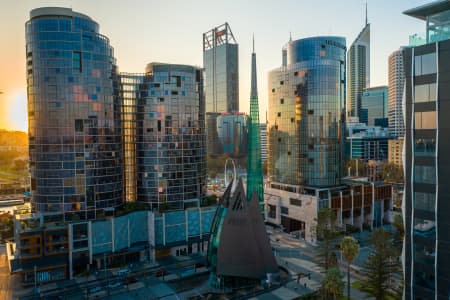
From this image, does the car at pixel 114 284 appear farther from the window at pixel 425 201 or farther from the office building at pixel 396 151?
the office building at pixel 396 151

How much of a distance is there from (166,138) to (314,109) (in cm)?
4068

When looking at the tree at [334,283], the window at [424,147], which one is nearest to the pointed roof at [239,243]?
the tree at [334,283]

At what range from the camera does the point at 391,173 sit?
146m

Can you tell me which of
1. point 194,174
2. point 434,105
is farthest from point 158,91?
point 434,105

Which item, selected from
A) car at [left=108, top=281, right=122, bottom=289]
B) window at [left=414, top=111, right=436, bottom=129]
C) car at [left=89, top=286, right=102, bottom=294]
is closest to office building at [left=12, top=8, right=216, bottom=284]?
car at [left=108, top=281, right=122, bottom=289]

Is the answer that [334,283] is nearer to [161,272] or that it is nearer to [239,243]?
[239,243]

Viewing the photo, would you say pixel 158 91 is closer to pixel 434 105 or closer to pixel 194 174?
pixel 194 174

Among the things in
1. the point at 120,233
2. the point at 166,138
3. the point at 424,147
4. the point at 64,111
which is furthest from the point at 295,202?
the point at 424,147

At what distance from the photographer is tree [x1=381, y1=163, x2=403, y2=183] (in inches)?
5600

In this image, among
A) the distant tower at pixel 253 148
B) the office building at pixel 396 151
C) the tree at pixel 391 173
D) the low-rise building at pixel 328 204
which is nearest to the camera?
the distant tower at pixel 253 148

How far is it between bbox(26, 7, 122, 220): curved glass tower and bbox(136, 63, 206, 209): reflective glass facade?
37.6ft

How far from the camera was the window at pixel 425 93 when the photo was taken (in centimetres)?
3384

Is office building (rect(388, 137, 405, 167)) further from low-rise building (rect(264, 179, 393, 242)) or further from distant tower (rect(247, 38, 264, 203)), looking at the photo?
distant tower (rect(247, 38, 264, 203))

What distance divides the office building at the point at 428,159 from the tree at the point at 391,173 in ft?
379
